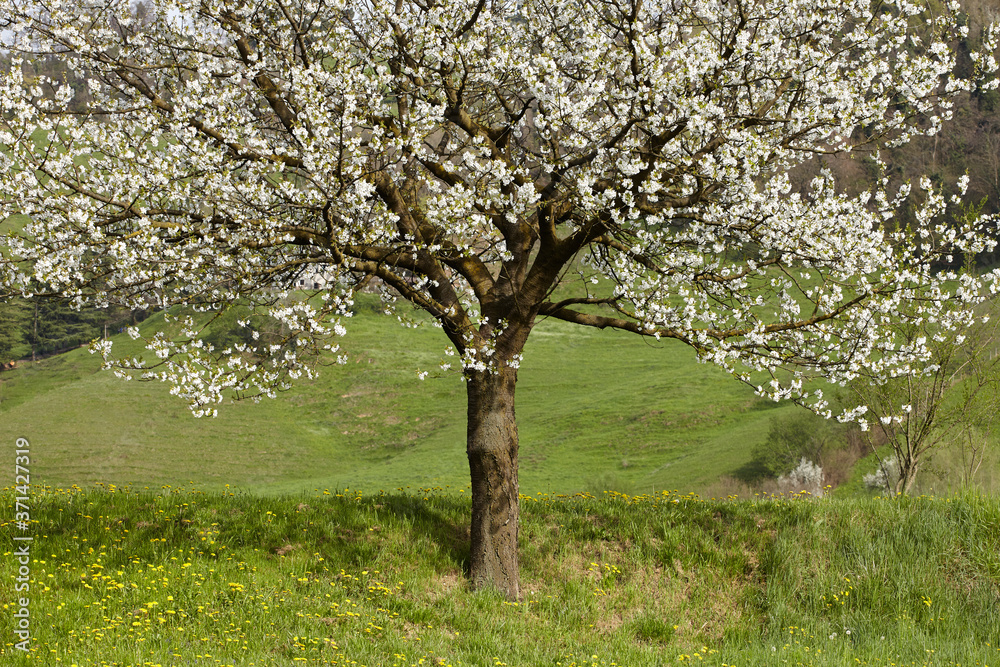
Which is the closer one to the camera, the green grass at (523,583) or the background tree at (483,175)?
the green grass at (523,583)

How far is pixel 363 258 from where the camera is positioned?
10.4m

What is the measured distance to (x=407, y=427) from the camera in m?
53.4

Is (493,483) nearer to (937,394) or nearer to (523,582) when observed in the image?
(523,582)

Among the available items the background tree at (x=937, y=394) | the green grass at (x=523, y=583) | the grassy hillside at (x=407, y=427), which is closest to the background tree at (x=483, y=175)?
the green grass at (x=523, y=583)

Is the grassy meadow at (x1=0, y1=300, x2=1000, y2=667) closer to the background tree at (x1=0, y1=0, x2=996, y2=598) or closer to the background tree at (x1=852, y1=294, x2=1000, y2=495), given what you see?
the background tree at (x1=0, y1=0, x2=996, y2=598)

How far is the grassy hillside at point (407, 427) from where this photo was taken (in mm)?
39625

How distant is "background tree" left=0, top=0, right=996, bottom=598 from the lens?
859 centimetres

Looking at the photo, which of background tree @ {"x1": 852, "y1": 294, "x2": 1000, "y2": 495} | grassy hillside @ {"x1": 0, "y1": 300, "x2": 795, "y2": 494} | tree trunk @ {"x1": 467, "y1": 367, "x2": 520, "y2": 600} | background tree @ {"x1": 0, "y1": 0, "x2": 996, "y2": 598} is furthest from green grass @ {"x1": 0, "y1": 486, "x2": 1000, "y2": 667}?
grassy hillside @ {"x1": 0, "y1": 300, "x2": 795, "y2": 494}

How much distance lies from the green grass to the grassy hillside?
2146 centimetres

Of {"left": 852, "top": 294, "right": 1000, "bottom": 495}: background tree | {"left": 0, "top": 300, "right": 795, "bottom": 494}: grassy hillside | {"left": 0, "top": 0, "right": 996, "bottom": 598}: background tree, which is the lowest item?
{"left": 0, "top": 300, "right": 795, "bottom": 494}: grassy hillside

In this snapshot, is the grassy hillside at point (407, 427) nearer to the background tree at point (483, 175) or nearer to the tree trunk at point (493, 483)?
the tree trunk at point (493, 483)

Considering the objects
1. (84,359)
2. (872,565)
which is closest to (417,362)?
(84,359)

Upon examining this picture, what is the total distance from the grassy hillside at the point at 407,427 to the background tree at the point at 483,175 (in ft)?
78.1

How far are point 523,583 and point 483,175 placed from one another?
6244mm
